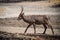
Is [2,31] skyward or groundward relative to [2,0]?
groundward

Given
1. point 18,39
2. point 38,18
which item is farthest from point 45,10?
point 18,39

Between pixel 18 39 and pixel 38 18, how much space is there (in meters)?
0.37

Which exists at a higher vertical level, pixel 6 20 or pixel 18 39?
pixel 6 20

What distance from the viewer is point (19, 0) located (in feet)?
8.81

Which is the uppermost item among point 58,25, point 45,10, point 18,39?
point 45,10

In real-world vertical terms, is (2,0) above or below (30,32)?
above

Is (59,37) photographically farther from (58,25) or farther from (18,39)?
(18,39)

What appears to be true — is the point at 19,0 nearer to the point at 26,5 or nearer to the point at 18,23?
the point at 26,5

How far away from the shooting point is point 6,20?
2658 mm

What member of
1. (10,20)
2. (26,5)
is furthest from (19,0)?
(10,20)

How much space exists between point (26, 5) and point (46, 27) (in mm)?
380

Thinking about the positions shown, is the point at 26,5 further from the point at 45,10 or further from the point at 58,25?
the point at 58,25

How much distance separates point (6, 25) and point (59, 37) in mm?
686

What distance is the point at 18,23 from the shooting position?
2.64 m
